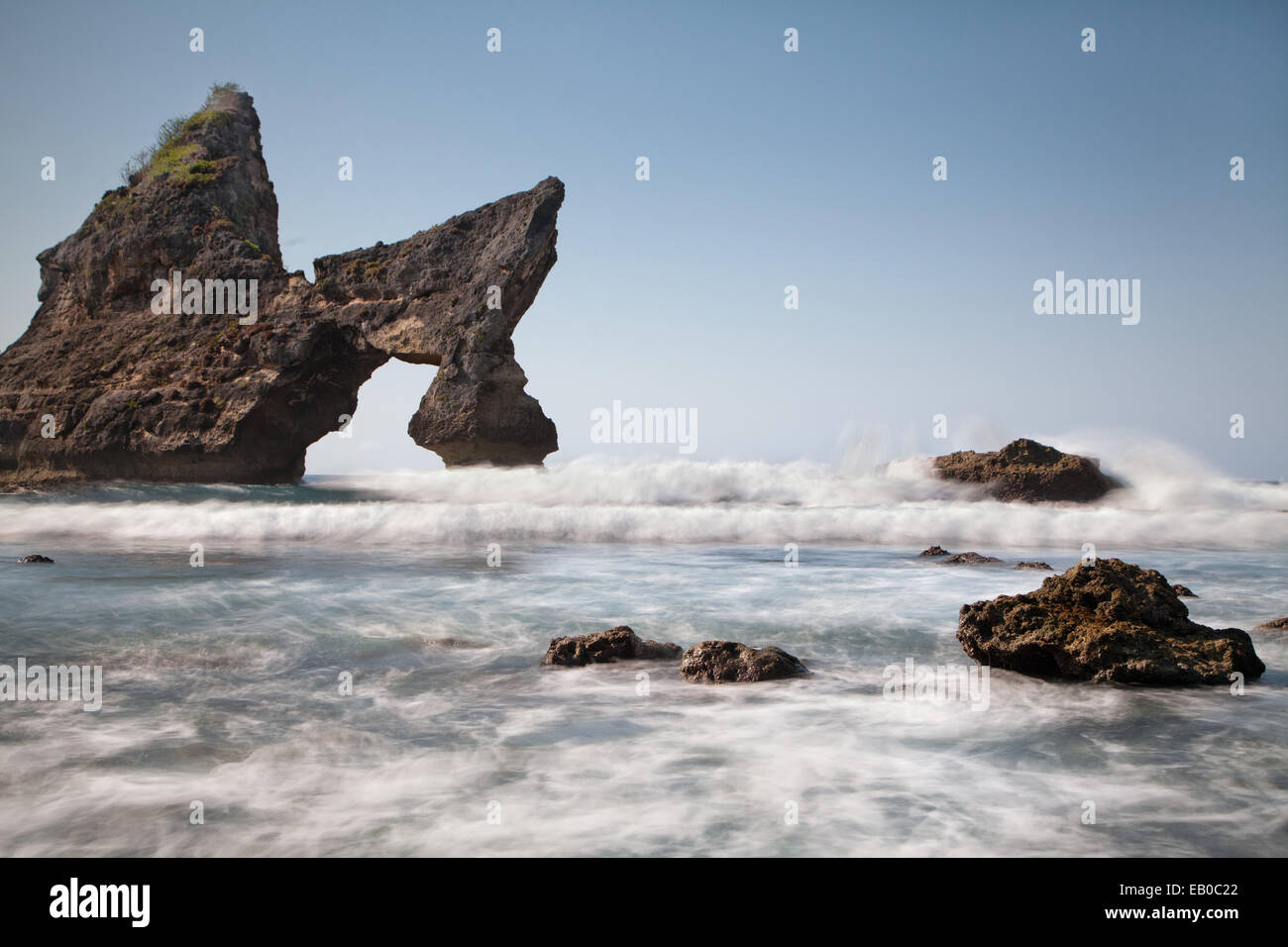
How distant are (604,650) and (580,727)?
4.41 ft

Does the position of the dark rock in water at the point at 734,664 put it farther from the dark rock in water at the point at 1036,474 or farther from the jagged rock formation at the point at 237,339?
the jagged rock formation at the point at 237,339

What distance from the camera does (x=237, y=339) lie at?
22.4 m

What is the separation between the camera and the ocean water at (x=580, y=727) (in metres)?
2.95

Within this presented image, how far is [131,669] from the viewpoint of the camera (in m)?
5.23

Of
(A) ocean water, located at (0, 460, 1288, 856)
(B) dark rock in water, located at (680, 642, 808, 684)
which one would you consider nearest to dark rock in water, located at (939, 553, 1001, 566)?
(A) ocean water, located at (0, 460, 1288, 856)

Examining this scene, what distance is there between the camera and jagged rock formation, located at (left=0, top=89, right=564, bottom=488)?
20.7 m

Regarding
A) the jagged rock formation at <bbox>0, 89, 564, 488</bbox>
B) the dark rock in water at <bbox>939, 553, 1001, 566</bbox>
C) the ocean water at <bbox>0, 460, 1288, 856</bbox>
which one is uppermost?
the jagged rock formation at <bbox>0, 89, 564, 488</bbox>

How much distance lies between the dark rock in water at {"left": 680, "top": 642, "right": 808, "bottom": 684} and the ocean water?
0.45 feet

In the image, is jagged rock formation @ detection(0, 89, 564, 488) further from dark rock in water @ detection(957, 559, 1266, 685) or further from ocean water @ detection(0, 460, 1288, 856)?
dark rock in water @ detection(957, 559, 1266, 685)

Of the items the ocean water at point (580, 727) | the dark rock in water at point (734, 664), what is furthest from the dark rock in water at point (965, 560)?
the dark rock in water at point (734, 664)

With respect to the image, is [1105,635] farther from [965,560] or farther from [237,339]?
[237,339]

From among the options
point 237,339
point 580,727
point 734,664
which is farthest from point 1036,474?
point 237,339
